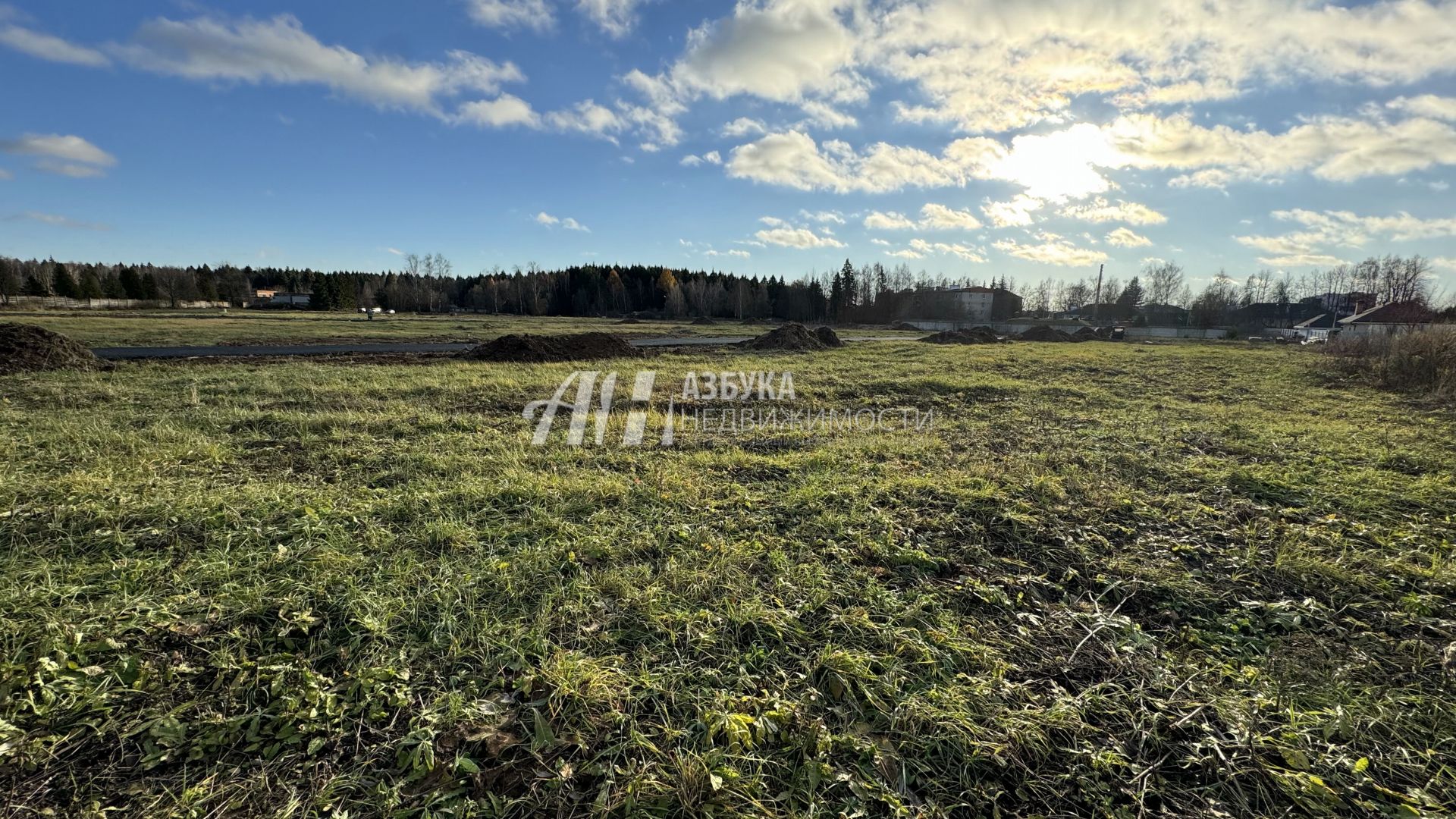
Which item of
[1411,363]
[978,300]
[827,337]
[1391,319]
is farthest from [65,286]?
[1391,319]

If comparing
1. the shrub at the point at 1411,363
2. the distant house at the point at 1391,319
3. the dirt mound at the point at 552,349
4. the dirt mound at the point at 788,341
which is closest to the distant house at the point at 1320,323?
the distant house at the point at 1391,319

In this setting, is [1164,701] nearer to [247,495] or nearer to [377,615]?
[377,615]

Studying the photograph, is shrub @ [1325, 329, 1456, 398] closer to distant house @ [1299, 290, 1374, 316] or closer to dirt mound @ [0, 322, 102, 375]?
dirt mound @ [0, 322, 102, 375]

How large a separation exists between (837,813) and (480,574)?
8.77 ft

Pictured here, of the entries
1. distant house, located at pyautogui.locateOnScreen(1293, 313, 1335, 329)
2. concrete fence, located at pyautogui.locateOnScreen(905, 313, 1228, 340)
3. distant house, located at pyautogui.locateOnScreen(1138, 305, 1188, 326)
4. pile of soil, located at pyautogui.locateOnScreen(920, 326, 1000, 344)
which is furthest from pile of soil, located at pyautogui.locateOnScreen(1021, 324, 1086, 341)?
distant house, located at pyautogui.locateOnScreen(1293, 313, 1335, 329)

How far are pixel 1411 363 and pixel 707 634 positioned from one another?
79.4 feet

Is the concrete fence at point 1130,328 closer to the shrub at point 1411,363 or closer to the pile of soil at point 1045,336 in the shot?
the pile of soil at point 1045,336

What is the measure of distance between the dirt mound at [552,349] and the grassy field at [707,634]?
10.9 metres

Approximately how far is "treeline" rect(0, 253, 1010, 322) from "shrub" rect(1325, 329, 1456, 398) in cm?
6154

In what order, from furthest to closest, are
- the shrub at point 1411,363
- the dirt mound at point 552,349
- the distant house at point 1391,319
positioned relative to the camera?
1. the distant house at point 1391,319
2. the dirt mound at point 552,349
3. the shrub at point 1411,363

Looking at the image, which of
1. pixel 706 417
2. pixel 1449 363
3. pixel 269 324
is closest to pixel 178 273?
pixel 269 324

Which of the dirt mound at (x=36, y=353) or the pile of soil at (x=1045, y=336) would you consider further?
the pile of soil at (x=1045, y=336)

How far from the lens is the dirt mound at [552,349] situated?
17.4 metres

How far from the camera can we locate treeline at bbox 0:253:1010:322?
7394cm
